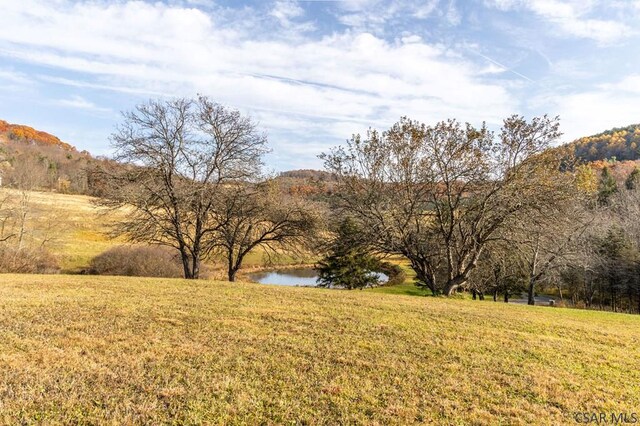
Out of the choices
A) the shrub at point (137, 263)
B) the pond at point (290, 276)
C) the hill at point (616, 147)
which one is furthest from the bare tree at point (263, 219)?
the hill at point (616, 147)

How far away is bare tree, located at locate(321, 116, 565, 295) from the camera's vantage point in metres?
17.9

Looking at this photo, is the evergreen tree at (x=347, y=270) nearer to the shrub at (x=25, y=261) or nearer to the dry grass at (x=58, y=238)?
the dry grass at (x=58, y=238)

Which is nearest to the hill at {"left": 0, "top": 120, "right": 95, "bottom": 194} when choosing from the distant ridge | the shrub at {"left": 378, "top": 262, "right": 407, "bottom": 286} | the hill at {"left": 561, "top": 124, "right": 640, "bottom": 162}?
the distant ridge

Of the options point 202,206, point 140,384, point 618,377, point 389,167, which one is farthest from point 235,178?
point 618,377

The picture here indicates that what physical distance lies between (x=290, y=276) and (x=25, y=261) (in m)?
26.7

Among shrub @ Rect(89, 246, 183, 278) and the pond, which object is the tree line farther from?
the pond

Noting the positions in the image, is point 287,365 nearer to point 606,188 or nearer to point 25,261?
point 25,261

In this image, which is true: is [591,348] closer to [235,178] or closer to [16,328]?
[16,328]

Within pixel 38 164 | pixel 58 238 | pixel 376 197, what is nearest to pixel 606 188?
pixel 376 197

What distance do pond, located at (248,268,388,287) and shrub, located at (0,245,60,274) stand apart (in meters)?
17.6

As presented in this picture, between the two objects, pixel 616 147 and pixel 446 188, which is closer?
pixel 446 188

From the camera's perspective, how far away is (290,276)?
4522 centimetres

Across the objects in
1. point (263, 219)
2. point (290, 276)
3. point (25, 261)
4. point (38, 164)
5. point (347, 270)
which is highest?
point (38, 164)

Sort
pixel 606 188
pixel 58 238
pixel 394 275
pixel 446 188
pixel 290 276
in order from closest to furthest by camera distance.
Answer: pixel 446 188 → pixel 58 238 → pixel 394 275 → pixel 290 276 → pixel 606 188
